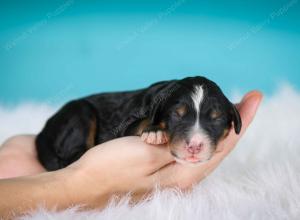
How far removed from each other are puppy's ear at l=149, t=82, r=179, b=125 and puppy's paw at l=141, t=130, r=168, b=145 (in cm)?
19

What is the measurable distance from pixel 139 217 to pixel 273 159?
175 cm

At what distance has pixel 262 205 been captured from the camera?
3494mm

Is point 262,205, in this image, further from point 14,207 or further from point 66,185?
point 14,207

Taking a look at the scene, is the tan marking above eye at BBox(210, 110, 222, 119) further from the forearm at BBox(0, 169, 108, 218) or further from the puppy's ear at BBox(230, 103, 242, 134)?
the forearm at BBox(0, 169, 108, 218)

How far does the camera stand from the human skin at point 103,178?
3.36 meters

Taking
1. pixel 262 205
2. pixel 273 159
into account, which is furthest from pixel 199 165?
pixel 273 159

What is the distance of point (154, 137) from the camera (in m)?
3.63

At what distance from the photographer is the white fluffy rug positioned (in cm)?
328

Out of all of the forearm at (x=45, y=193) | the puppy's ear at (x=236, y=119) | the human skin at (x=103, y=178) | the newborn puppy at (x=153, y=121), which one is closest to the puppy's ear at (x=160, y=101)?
the newborn puppy at (x=153, y=121)

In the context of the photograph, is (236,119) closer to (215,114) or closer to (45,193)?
(215,114)

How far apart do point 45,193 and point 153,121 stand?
88cm

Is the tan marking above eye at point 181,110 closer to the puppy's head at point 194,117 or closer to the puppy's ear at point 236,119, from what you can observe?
the puppy's head at point 194,117

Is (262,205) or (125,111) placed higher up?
(125,111)

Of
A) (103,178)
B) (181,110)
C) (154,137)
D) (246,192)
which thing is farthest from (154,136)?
(246,192)
